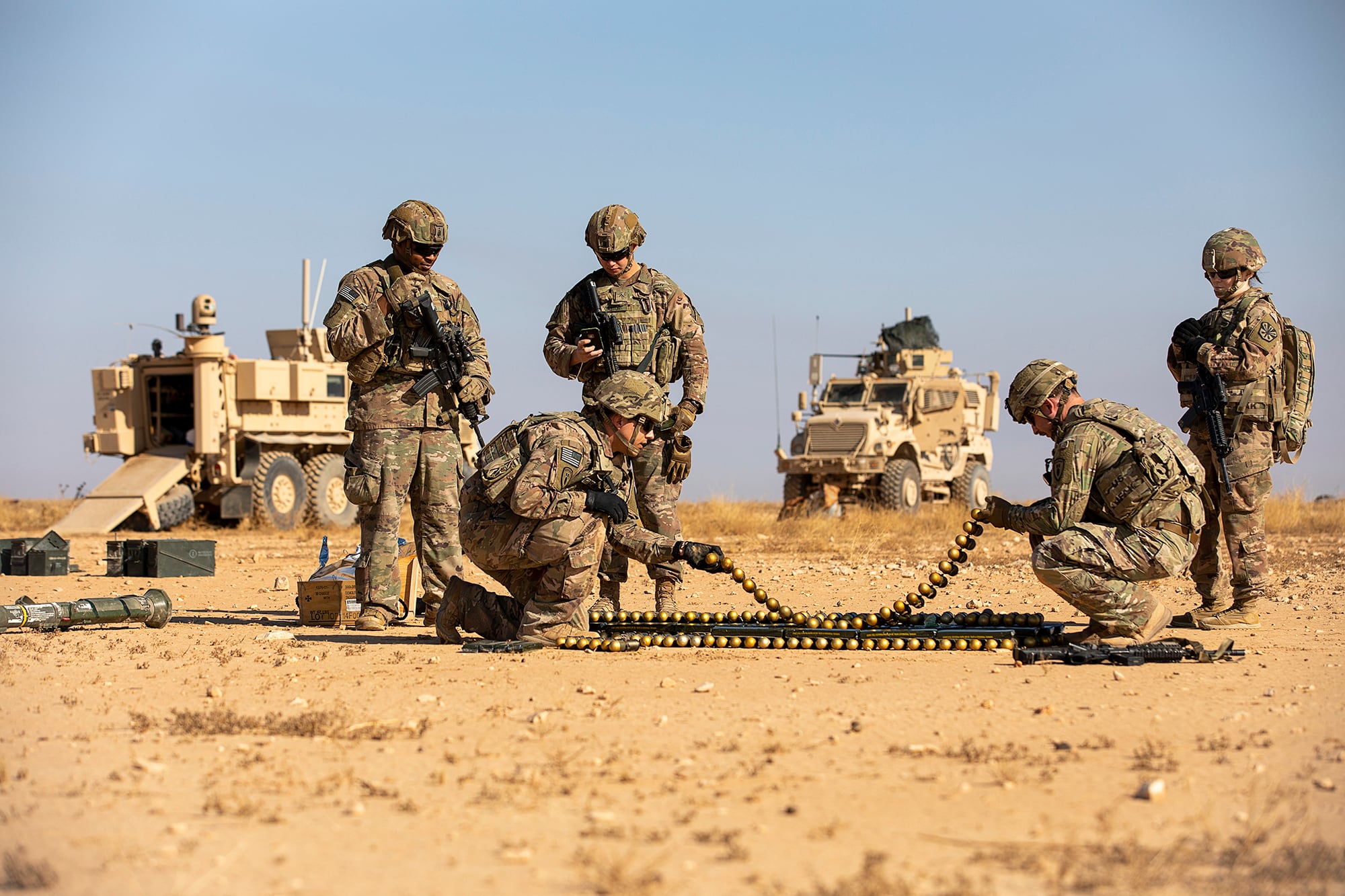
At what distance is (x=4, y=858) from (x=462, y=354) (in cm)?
515

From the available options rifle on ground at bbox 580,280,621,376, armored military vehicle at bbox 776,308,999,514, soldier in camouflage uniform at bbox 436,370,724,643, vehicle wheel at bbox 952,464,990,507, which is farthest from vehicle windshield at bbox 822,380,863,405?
soldier in camouflage uniform at bbox 436,370,724,643

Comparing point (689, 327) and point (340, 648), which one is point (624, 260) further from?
point (340, 648)

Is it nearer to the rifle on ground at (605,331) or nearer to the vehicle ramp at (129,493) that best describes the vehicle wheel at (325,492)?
the vehicle ramp at (129,493)

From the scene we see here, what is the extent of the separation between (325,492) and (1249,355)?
15.8 m

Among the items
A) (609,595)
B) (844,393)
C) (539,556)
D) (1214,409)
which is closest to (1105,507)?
(1214,409)

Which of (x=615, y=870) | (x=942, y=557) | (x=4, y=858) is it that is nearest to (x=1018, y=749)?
(x=615, y=870)

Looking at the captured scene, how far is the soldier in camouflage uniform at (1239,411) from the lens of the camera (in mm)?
7828

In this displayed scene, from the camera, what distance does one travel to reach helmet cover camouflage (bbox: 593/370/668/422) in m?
6.70

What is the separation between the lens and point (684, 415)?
7.82 metres

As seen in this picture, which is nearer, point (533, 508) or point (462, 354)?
point (533, 508)

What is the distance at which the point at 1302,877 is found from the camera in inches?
120

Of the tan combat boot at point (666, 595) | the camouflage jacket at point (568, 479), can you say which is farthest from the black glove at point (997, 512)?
the tan combat boot at point (666, 595)

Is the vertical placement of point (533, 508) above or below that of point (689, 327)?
A: below

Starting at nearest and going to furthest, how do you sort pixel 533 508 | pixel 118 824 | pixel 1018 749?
pixel 118 824 → pixel 1018 749 → pixel 533 508
